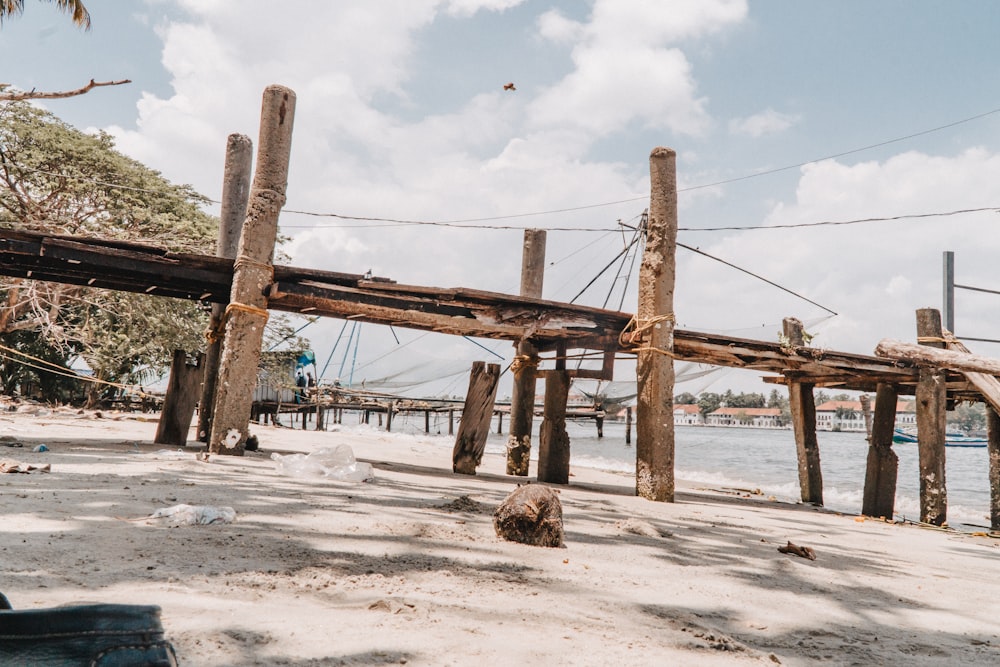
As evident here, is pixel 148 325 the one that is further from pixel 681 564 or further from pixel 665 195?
pixel 681 564

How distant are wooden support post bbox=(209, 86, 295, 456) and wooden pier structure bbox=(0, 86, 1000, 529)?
A: 0.04ft

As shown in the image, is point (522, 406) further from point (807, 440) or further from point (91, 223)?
point (91, 223)

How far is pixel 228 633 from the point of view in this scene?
207 cm

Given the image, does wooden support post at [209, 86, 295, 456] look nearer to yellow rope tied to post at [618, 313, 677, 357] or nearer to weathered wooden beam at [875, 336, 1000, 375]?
yellow rope tied to post at [618, 313, 677, 357]

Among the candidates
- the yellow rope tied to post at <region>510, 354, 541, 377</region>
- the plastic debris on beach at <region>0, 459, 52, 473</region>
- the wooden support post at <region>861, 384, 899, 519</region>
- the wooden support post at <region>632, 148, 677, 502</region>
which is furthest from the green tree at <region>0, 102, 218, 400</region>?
the wooden support post at <region>861, 384, 899, 519</region>

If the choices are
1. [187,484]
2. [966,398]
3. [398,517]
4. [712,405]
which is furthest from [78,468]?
[712,405]

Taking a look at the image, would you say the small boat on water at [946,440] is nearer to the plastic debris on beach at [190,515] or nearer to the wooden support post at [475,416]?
the wooden support post at [475,416]

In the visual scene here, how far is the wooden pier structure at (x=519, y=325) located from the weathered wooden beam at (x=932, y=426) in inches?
0.7

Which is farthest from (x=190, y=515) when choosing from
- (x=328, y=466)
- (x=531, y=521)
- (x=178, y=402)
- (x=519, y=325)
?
(x=519, y=325)

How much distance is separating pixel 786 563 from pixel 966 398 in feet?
29.5

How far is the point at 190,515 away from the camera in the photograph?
3711 millimetres

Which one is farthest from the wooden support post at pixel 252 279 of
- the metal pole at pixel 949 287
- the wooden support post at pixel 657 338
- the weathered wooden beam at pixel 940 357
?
the metal pole at pixel 949 287

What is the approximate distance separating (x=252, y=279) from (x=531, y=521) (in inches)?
196

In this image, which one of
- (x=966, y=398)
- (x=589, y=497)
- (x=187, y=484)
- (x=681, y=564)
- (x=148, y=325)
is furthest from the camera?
(x=148, y=325)
